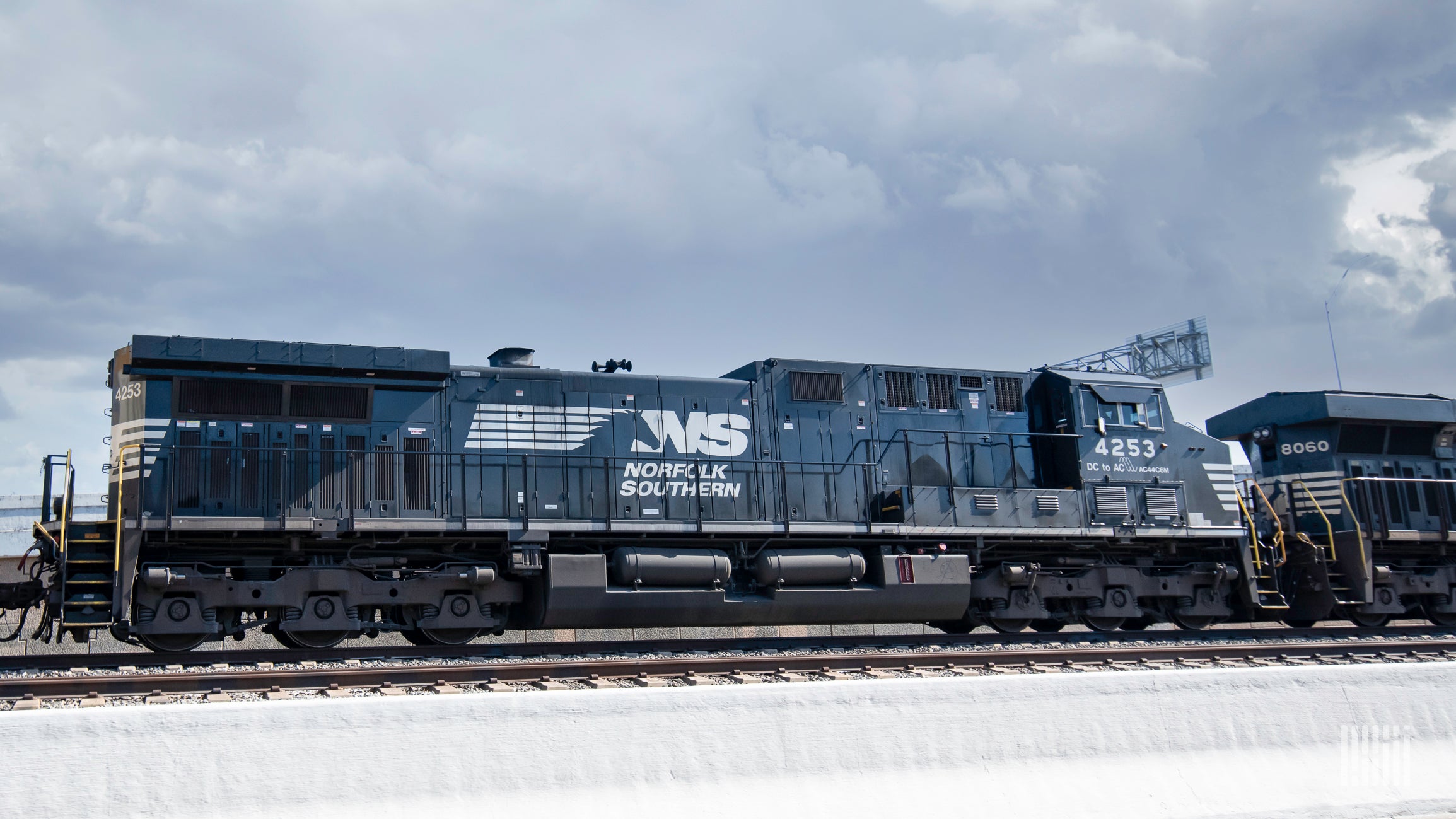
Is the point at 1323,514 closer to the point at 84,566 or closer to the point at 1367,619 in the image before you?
the point at 1367,619

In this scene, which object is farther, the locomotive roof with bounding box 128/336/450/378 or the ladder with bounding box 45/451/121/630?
the locomotive roof with bounding box 128/336/450/378

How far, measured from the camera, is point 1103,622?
1370cm

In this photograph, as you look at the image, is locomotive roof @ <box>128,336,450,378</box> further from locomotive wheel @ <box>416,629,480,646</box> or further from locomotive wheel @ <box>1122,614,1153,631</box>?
locomotive wheel @ <box>1122,614,1153,631</box>

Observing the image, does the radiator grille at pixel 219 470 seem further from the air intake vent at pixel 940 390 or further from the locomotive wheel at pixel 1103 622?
the locomotive wheel at pixel 1103 622

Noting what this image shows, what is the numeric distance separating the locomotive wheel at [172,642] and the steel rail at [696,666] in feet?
4.12

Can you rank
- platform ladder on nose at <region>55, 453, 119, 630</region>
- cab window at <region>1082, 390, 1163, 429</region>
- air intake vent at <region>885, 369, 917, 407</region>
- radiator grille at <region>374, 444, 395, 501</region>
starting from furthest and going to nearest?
cab window at <region>1082, 390, 1163, 429</region>
air intake vent at <region>885, 369, 917, 407</region>
radiator grille at <region>374, 444, 395, 501</region>
platform ladder on nose at <region>55, 453, 119, 630</region>

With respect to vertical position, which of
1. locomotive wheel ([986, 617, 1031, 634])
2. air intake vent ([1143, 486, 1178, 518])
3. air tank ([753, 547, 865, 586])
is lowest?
locomotive wheel ([986, 617, 1031, 634])

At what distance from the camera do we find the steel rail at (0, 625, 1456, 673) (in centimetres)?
970

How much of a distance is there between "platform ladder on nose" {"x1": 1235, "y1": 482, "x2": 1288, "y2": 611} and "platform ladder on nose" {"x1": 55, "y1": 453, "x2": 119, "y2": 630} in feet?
44.3

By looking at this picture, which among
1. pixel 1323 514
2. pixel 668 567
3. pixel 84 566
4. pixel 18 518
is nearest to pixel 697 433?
pixel 668 567

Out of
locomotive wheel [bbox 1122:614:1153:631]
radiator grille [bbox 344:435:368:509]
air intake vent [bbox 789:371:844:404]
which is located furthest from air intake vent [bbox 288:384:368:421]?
locomotive wheel [bbox 1122:614:1153:631]

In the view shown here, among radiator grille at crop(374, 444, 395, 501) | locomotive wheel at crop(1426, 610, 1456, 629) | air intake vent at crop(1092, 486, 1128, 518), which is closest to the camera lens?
radiator grille at crop(374, 444, 395, 501)

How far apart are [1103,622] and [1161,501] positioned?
5.97 ft

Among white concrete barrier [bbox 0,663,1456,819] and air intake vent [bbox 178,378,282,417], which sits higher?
air intake vent [bbox 178,378,282,417]
